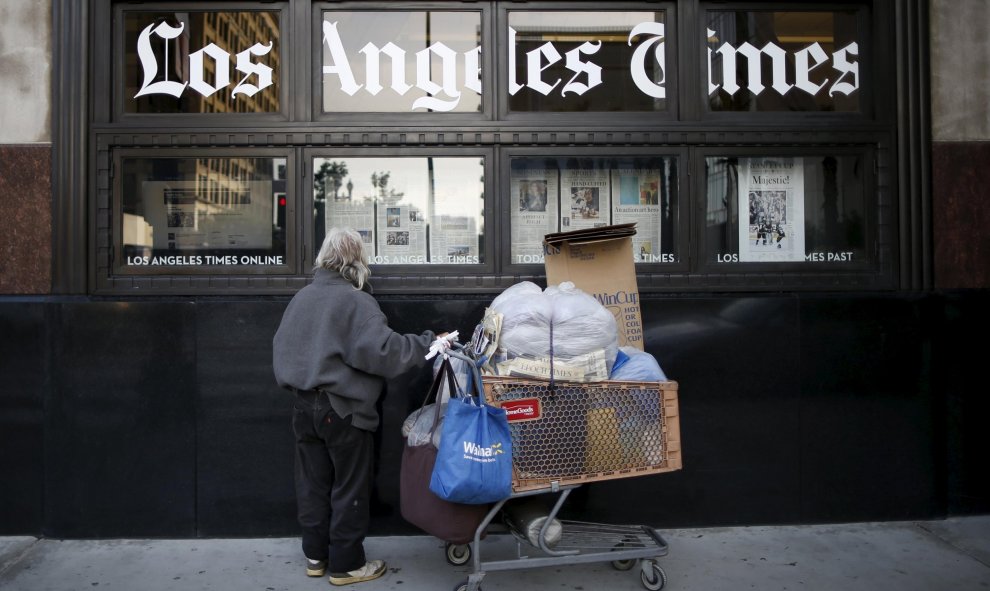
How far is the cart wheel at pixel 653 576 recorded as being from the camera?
4410 millimetres

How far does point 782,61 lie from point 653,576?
3540 millimetres

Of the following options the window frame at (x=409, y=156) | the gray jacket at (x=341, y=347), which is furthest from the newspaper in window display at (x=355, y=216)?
the gray jacket at (x=341, y=347)

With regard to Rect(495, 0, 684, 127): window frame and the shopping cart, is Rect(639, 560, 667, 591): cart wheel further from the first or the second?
Rect(495, 0, 684, 127): window frame

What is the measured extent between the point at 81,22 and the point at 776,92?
4.64 meters

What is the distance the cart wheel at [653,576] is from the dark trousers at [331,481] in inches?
61.1

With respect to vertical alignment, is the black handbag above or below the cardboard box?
below

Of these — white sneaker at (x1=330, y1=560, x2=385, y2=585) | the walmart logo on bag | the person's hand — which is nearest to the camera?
the walmart logo on bag

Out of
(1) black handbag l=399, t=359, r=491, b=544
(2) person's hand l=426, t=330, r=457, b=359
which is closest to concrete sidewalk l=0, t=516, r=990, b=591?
(1) black handbag l=399, t=359, r=491, b=544

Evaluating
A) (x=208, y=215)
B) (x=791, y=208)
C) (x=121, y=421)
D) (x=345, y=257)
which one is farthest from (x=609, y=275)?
(x=121, y=421)

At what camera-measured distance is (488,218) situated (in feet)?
17.9

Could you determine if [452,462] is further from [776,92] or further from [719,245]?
[776,92]

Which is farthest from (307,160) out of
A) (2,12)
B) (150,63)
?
(2,12)

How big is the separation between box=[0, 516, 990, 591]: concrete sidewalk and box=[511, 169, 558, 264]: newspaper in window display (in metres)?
1.94

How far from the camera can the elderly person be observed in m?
4.31
